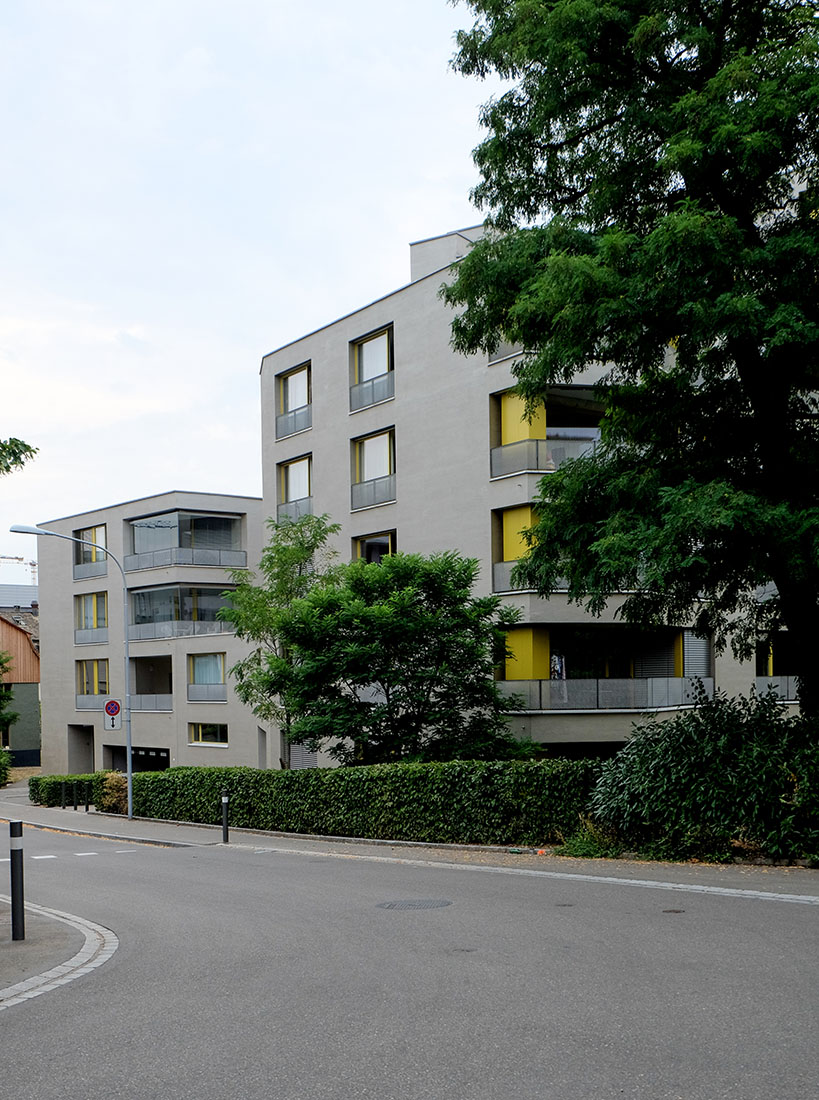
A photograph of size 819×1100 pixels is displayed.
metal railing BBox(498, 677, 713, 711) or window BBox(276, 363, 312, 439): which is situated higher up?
window BBox(276, 363, 312, 439)

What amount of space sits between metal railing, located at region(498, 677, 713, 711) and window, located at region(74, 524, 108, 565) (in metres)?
31.2

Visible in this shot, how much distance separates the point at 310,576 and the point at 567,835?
12.9 m

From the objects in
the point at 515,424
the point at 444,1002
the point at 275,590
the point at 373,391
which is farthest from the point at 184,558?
the point at 444,1002

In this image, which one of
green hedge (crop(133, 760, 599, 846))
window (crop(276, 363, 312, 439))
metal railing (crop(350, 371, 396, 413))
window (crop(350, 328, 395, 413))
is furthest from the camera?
window (crop(276, 363, 312, 439))

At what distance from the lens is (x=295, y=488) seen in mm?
35219

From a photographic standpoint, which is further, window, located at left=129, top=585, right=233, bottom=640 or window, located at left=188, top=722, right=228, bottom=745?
window, located at left=129, top=585, right=233, bottom=640

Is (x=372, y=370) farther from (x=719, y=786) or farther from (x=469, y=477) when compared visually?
(x=719, y=786)

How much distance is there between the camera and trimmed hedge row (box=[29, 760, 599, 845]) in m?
17.9

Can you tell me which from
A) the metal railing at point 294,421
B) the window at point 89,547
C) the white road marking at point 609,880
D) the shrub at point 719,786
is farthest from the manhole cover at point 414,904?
the window at point 89,547

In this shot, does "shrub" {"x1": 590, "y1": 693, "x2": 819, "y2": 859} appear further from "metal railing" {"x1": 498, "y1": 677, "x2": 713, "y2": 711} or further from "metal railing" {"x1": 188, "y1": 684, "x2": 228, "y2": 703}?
"metal railing" {"x1": 188, "y1": 684, "x2": 228, "y2": 703}

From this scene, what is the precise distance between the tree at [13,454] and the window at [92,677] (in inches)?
1652

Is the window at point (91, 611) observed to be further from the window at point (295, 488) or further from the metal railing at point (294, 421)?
the metal railing at point (294, 421)

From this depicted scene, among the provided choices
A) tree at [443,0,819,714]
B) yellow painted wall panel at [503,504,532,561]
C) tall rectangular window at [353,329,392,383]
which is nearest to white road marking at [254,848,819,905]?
tree at [443,0,819,714]

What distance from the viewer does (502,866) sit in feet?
53.2
